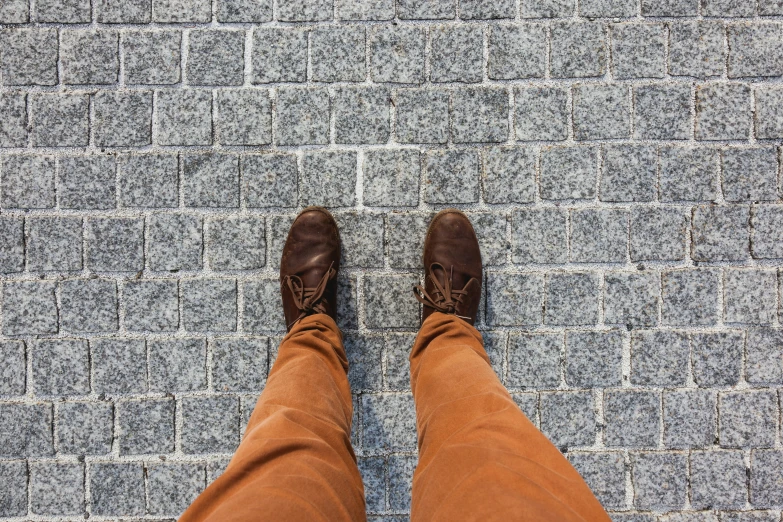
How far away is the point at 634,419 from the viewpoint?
1927 mm

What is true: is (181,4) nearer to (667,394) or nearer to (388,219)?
(388,219)

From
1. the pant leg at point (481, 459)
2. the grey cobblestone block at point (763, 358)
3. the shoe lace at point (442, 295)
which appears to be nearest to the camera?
the pant leg at point (481, 459)

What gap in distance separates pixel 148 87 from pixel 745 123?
259 centimetres

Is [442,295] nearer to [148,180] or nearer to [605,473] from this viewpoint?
[605,473]

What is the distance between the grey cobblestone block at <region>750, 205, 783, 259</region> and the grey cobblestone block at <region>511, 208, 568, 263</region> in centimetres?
83

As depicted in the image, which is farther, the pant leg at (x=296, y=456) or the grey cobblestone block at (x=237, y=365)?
the grey cobblestone block at (x=237, y=365)

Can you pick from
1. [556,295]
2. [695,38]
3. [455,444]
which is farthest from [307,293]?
[695,38]

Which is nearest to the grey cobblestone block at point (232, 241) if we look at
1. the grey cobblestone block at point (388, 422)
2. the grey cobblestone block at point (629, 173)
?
the grey cobblestone block at point (388, 422)

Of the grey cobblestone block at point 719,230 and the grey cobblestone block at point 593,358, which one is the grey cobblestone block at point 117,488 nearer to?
the grey cobblestone block at point 593,358

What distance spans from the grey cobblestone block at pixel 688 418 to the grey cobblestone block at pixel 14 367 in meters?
2.81

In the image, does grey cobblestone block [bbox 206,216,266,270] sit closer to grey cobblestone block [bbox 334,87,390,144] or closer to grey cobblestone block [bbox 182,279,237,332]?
grey cobblestone block [bbox 182,279,237,332]

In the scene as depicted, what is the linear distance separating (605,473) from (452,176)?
1460 mm

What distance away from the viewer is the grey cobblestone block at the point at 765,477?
1946 mm

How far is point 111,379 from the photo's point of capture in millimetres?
1919
